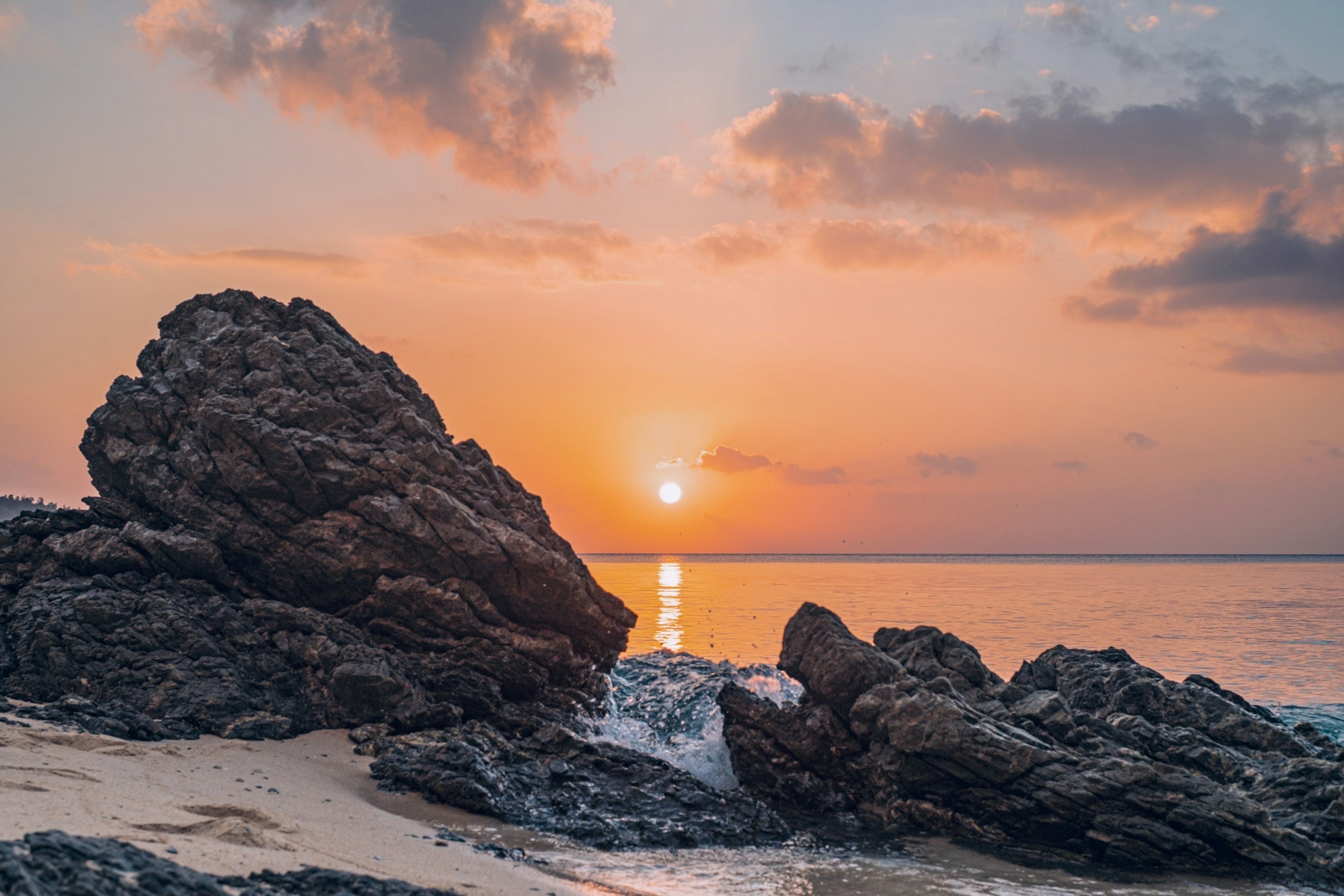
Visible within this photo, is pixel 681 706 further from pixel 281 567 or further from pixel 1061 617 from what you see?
pixel 1061 617

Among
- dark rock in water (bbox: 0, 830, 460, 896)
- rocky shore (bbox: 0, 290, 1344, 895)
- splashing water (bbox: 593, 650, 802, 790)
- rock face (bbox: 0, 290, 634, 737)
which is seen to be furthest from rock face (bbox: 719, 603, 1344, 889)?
dark rock in water (bbox: 0, 830, 460, 896)

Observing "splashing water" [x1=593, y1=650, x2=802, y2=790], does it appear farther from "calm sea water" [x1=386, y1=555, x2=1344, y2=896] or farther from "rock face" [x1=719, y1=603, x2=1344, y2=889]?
"rock face" [x1=719, y1=603, x2=1344, y2=889]

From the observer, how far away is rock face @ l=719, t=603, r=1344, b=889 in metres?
17.2

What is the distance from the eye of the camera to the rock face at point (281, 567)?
20.1m

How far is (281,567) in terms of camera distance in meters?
23.2

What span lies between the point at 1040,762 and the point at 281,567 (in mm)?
20631

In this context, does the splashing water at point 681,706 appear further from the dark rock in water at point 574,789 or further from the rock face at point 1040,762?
the dark rock in water at point 574,789

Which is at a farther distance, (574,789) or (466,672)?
(466,672)

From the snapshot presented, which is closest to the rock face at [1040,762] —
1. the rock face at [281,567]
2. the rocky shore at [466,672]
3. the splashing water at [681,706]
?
the rocky shore at [466,672]

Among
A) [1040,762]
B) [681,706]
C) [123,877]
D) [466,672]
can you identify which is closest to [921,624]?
[681,706]

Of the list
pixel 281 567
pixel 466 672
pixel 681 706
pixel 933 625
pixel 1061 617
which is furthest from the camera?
pixel 1061 617

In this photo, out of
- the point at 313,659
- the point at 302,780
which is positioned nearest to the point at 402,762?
the point at 302,780

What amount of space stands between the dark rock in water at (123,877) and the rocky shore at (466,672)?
672cm

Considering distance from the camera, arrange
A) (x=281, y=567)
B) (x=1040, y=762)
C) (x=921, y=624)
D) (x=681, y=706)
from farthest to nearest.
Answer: (x=921, y=624)
(x=681, y=706)
(x=281, y=567)
(x=1040, y=762)
